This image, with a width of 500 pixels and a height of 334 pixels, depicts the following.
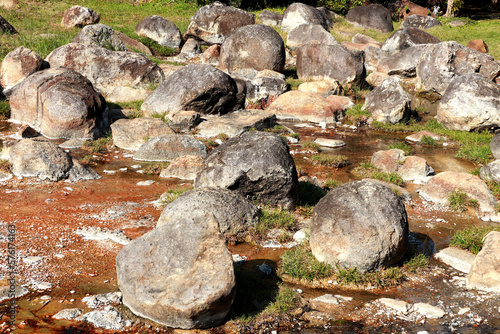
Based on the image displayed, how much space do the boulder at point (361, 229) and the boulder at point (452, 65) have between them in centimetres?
1315

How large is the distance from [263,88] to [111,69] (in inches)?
184

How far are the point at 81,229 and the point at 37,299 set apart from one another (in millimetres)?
1825

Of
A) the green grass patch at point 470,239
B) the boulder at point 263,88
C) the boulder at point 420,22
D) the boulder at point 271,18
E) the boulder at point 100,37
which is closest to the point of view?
the green grass patch at point 470,239

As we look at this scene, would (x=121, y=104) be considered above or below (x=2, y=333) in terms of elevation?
below

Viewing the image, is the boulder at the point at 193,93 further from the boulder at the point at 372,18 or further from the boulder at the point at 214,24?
the boulder at the point at 372,18

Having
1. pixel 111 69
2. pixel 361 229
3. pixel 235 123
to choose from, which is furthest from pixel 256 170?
pixel 111 69

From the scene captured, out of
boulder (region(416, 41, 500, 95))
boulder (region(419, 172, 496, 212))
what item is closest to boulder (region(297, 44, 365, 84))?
boulder (region(416, 41, 500, 95))

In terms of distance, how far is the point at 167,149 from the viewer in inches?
425

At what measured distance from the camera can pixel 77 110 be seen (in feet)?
38.5

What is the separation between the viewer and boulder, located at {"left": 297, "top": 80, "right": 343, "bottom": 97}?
1664 centimetres

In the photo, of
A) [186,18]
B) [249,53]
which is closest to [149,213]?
[249,53]

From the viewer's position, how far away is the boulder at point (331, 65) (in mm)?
17547

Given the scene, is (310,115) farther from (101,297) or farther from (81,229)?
(101,297)

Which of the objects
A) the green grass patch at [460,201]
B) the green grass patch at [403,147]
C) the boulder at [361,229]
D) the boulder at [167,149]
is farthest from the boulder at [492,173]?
the boulder at [167,149]
